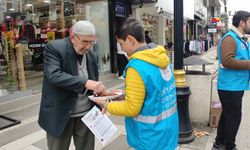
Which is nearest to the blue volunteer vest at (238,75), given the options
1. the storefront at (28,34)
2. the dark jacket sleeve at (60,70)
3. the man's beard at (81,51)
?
the man's beard at (81,51)

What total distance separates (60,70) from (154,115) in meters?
0.86

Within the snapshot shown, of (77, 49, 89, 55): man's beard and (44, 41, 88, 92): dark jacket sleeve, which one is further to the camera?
(77, 49, 89, 55): man's beard

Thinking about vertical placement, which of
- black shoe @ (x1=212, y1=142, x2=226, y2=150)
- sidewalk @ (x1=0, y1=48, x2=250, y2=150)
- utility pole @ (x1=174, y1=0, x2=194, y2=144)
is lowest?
sidewalk @ (x1=0, y1=48, x2=250, y2=150)

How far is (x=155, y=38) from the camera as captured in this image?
1770cm

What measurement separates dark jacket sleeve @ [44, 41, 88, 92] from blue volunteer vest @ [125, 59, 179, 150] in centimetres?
49

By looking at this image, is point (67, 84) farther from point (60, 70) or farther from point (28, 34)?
point (28, 34)

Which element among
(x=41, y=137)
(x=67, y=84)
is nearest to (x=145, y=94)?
(x=67, y=84)

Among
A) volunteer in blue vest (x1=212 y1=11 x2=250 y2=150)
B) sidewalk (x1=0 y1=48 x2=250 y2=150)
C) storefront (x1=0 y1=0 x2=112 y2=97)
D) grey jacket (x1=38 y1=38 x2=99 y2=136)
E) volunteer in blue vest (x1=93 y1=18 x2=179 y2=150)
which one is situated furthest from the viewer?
storefront (x1=0 y1=0 x2=112 y2=97)

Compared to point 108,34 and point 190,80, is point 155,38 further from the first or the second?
point 190,80

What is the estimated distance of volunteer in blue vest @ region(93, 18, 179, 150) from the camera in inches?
73.8

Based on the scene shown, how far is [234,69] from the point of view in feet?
11.0

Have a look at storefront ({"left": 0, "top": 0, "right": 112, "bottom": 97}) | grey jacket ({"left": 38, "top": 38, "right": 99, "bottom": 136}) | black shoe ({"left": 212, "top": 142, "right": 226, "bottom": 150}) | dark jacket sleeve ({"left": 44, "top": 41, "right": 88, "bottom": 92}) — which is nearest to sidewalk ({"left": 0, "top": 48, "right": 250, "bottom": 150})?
black shoe ({"left": 212, "top": 142, "right": 226, "bottom": 150})

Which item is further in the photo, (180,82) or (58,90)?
(180,82)

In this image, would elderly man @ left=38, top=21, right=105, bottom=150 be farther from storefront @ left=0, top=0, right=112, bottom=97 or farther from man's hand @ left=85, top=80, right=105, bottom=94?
storefront @ left=0, top=0, right=112, bottom=97
